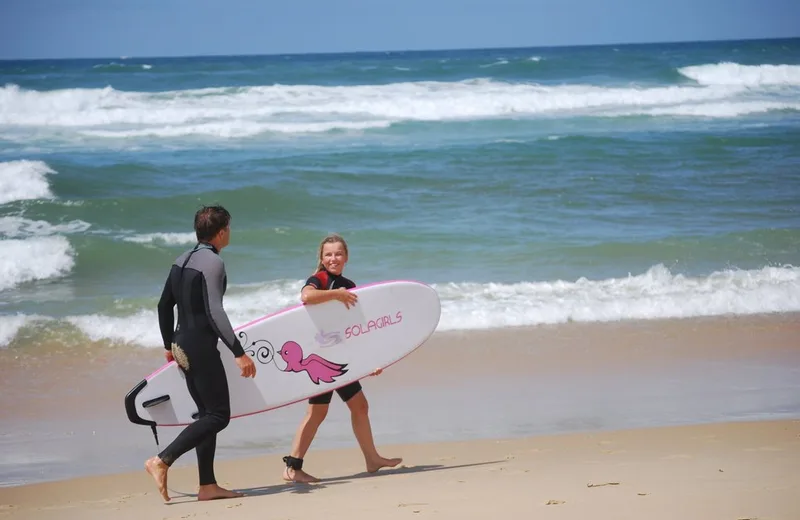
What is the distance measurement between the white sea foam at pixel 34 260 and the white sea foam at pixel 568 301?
A: 216 cm

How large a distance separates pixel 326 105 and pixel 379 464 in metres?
21.4

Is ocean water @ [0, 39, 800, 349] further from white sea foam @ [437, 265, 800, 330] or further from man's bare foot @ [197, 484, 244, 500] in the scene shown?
man's bare foot @ [197, 484, 244, 500]

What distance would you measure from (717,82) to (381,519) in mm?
32146

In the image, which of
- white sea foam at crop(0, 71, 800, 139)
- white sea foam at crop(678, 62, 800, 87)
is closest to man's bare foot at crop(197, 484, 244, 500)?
white sea foam at crop(0, 71, 800, 139)

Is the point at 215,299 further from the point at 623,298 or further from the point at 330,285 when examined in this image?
the point at 623,298

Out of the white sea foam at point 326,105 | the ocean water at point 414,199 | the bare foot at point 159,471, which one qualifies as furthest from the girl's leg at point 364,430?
the white sea foam at point 326,105

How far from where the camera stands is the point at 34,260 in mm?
10195

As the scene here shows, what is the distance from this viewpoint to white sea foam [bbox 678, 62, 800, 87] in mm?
32719

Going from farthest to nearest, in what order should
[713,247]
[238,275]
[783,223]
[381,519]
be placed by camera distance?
1. [783,223]
2. [713,247]
3. [238,275]
4. [381,519]

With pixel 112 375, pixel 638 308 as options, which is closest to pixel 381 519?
pixel 112 375

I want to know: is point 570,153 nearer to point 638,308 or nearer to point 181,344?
point 638,308

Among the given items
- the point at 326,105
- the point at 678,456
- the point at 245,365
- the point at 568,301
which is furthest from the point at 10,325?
the point at 326,105

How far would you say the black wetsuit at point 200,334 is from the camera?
383 centimetres

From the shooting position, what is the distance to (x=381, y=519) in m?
3.47
